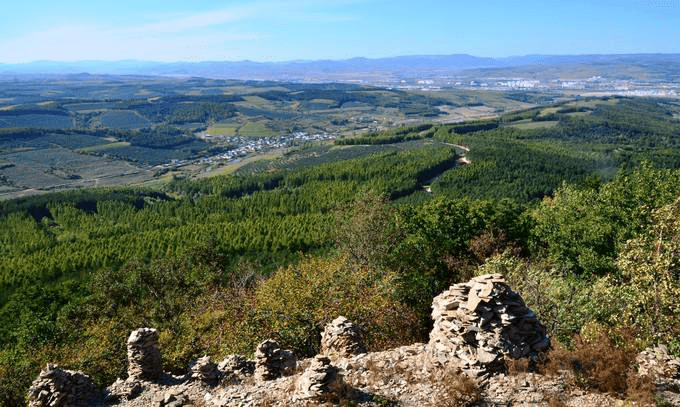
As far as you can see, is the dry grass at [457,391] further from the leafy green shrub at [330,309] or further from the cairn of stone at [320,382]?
the leafy green shrub at [330,309]

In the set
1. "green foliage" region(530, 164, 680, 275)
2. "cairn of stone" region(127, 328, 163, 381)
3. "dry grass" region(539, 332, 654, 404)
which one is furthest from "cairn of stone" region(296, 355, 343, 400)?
"green foliage" region(530, 164, 680, 275)

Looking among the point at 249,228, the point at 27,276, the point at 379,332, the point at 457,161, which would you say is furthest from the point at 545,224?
the point at 457,161

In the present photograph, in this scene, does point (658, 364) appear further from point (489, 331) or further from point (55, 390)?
point (55, 390)

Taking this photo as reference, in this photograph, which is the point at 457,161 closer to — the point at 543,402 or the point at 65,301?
the point at 65,301

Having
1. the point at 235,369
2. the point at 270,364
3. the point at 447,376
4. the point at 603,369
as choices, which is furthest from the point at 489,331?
the point at 235,369

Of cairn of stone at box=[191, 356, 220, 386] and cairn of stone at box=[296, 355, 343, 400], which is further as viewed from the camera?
cairn of stone at box=[191, 356, 220, 386]

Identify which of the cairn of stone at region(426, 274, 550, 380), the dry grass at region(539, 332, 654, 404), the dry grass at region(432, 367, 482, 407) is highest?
the cairn of stone at region(426, 274, 550, 380)

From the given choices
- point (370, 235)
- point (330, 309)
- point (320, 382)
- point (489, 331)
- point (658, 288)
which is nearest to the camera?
point (320, 382)

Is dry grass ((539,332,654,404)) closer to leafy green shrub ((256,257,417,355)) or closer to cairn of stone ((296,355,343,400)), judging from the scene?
cairn of stone ((296,355,343,400))
